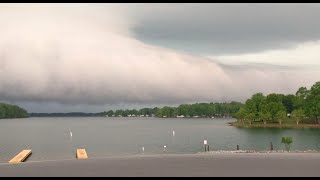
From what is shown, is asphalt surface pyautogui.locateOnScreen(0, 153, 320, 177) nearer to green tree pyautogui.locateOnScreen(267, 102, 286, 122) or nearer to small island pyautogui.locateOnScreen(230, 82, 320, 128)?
small island pyautogui.locateOnScreen(230, 82, 320, 128)

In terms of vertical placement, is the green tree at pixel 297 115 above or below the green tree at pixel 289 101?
below

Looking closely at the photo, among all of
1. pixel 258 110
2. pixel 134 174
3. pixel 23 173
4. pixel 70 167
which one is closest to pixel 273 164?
pixel 134 174

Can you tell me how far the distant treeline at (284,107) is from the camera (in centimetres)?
14519

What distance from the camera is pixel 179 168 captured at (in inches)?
674

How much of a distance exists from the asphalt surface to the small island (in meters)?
130

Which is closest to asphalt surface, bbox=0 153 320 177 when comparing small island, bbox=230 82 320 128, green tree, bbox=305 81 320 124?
green tree, bbox=305 81 320 124

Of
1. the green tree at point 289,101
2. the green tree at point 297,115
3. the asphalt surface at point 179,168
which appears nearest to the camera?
the asphalt surface at point 179,168

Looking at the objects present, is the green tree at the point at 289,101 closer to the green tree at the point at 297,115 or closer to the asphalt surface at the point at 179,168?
the green tree at the point at 297,115

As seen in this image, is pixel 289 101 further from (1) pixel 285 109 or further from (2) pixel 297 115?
(2) pixel 297 115

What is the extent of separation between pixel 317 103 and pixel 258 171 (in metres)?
134

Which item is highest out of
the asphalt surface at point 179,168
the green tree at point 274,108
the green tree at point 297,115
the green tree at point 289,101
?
the green tree at point 289,101

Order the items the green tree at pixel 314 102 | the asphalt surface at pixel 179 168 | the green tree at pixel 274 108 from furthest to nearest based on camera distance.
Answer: the green tree at pixel 274 108 → the green tree at pixel 314 102 → the asphalt surface at pixel 179 168

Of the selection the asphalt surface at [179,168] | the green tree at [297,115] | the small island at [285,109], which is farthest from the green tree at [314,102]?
the asphalt surface at [179,168]

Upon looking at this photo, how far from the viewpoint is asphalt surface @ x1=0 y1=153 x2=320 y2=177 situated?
15648 mm
